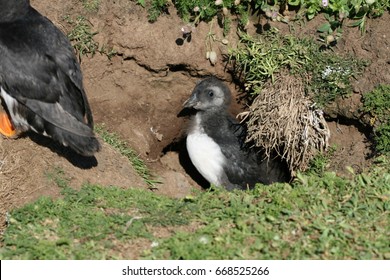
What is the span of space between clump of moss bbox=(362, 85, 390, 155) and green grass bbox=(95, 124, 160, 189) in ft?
7.47

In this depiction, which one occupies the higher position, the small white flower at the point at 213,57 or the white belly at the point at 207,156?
the small white flower at the point at 213,57

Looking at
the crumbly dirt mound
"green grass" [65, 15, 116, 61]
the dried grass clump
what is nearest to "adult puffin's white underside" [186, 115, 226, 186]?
the crumbly dirt mound

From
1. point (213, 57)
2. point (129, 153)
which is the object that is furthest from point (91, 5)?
point (129, 153)

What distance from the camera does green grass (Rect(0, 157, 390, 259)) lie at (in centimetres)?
448

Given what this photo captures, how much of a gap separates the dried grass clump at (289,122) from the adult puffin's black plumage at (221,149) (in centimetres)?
39

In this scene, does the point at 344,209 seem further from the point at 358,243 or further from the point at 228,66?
the point at 228,66

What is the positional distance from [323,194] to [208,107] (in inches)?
113

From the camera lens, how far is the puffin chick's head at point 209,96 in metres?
7.58

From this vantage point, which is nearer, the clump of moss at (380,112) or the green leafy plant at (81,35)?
the clump of moss at (380,112)

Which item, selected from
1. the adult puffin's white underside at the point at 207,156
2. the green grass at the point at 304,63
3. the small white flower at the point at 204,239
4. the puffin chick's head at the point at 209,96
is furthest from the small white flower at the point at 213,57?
the small white flower at the point at 204,239

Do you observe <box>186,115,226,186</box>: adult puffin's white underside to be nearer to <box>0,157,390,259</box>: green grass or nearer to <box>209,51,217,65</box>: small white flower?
<box>209,51,217,65</box>: small white flower

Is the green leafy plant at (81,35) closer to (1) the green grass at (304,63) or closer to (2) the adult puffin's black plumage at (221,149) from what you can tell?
(2) the adult puffin's black plumage at (221,149)

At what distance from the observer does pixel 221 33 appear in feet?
24.1

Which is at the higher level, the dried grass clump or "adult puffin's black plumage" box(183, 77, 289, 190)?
the dried grass clump
